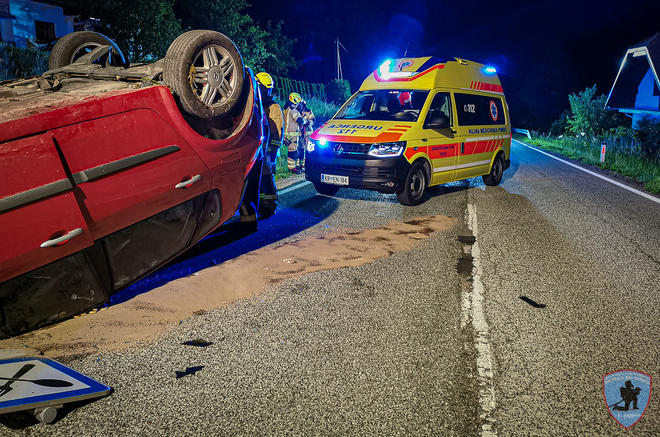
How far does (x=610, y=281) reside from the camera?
16.8ft

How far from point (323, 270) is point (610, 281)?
2.85 m

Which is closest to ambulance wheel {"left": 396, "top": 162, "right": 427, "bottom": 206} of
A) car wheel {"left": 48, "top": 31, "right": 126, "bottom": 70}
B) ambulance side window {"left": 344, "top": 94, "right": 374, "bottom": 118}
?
ambulance side window {"left": 344, "top": 94, "right": 374, "bottom": 118}

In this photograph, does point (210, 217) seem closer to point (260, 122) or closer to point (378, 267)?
point (260, 122)

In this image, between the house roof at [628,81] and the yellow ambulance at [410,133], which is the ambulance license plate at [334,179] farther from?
the house roof at [628,81]

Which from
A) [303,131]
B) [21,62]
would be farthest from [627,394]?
[21,62]

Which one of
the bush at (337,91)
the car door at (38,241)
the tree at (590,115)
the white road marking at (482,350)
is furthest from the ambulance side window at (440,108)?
the bush at (337,91)

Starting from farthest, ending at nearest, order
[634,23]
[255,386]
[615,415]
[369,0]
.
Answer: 1. [369,0]
2. [634,23]
3. [255,386]
4. [615,415]

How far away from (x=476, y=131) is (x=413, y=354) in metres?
7.60

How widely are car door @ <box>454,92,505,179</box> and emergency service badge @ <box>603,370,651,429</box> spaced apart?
6866 mm

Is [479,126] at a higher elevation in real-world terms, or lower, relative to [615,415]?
higher

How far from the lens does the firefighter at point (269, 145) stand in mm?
6789

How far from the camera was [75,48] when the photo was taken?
5.26 m

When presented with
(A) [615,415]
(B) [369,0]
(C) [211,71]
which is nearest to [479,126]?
(C) [211,71]

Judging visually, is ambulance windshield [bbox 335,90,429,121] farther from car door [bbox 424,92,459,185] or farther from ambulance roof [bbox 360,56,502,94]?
car door [bbox 424,92,459,185]
